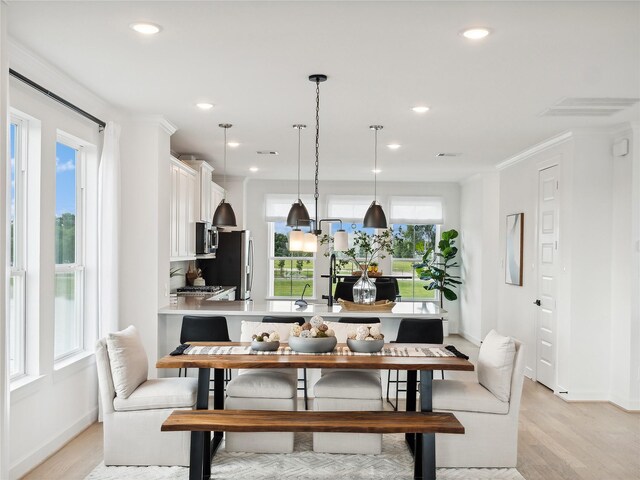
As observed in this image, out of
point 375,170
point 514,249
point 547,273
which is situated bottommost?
point 547,273

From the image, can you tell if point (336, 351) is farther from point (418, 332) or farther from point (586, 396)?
point (586, 396)

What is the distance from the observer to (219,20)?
3.34 m

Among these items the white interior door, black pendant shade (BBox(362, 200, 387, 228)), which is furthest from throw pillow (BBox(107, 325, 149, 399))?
the white interior door

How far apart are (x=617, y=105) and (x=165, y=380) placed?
414cm

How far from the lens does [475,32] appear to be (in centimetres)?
343

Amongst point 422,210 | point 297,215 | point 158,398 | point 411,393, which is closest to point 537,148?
point 297,215

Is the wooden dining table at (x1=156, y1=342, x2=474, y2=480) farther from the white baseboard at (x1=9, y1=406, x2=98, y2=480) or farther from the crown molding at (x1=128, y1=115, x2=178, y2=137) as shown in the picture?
the crown molding at (x1=128, y1=115, x2=178, y2=137)

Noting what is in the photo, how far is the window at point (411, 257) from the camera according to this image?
36.3 feet

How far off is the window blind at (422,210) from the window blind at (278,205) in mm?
1667

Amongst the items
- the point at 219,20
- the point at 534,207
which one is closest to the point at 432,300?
the point at 534,207

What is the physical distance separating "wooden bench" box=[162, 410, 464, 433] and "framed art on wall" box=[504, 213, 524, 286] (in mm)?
4440

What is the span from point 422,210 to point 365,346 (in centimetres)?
701

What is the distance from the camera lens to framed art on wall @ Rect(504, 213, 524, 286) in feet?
25.6

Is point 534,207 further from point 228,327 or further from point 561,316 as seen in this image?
point 228,327
